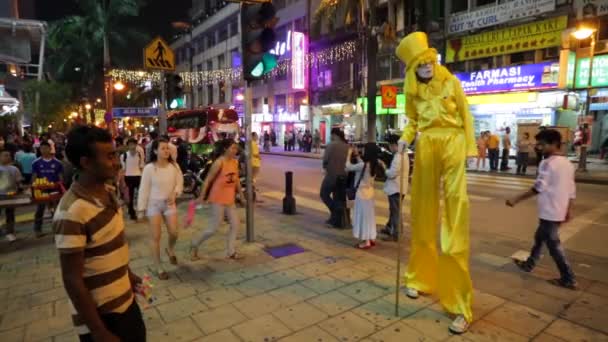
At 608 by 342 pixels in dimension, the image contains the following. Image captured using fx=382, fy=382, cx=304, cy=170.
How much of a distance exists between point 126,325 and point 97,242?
50 cm

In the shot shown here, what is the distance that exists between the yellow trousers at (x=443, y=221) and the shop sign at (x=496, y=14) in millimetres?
18350

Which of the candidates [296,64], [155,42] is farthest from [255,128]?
[155,42]

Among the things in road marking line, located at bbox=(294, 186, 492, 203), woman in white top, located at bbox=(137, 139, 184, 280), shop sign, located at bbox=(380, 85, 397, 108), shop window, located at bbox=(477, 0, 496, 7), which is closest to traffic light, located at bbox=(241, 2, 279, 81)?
woman in white top, located at bbox=(137, 139, 184, 280)

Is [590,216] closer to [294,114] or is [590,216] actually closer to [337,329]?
[337,329]

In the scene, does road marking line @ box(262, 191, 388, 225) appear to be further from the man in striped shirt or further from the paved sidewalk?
the man in striped shirt

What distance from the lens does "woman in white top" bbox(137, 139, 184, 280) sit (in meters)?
4.76

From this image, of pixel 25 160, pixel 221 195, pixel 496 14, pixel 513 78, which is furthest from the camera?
pixel 496 14

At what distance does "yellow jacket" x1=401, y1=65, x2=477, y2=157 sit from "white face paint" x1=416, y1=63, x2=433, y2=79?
2.6 inches

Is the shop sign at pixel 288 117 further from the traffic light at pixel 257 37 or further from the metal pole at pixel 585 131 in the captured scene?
the traffic light at pixel 257 37

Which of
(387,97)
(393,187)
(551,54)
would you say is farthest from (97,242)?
(551,54)

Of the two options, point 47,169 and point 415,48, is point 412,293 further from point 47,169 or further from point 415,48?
point 47,169

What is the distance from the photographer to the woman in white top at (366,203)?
5.79 meters

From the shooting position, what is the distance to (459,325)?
3414 mm

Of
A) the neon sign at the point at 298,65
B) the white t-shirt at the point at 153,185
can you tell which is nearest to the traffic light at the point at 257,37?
the white t-shirt at the point at 153,185
